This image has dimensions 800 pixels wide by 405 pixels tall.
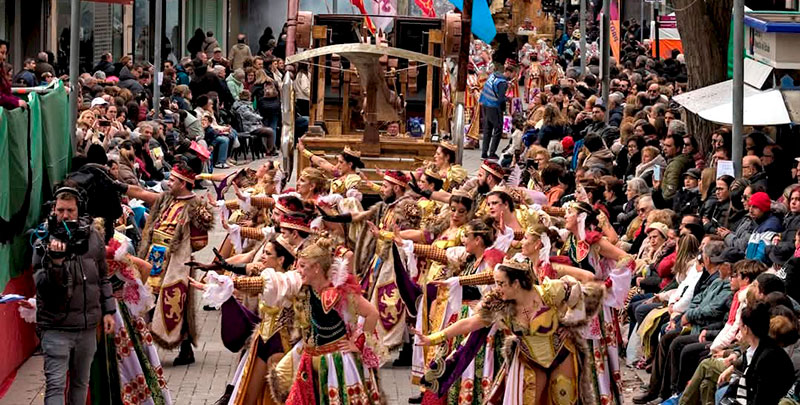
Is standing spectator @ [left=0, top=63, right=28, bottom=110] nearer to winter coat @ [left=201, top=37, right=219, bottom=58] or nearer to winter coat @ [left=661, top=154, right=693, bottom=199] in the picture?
winter coat @ [left=661, top=154, right=693, bottom=199]

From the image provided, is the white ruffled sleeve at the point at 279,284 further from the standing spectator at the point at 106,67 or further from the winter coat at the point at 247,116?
the winter coat at the point at 247,116

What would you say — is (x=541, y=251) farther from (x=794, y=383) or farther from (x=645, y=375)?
(x=645, y=375)

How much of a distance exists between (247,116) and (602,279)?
19.5m

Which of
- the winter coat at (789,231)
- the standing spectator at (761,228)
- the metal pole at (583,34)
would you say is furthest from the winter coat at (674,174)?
the metal pole at (583,34)

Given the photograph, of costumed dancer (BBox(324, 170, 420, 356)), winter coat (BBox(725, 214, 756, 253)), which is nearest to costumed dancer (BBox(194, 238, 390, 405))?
costumed dancer (BBox(324, 170, 420, 356))

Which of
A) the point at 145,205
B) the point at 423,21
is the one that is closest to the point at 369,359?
the point at 145,205

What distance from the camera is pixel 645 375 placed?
49.0 feet

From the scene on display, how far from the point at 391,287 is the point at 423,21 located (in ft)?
28.3

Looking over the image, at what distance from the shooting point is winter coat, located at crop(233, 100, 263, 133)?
105 ft

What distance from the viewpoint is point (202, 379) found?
Answer: 570 inches

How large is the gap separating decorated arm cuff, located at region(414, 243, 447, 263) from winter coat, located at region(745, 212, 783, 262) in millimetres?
2695

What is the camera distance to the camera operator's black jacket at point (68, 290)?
11078 millimetres

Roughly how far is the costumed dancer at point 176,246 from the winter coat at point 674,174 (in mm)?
5841

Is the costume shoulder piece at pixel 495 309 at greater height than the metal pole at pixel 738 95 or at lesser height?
Result: lesser
